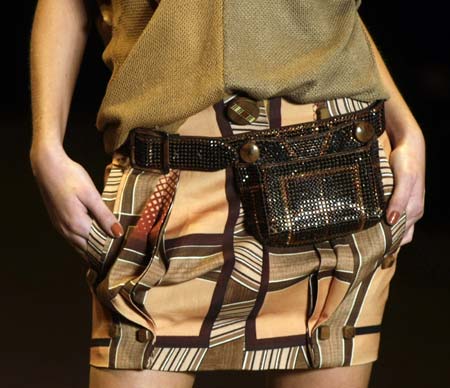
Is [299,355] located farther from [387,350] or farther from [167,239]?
[387,350]

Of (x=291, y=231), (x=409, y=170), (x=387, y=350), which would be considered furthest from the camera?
(x=387, y=350)

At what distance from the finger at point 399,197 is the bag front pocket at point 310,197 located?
0.10ft

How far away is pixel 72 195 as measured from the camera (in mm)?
1321

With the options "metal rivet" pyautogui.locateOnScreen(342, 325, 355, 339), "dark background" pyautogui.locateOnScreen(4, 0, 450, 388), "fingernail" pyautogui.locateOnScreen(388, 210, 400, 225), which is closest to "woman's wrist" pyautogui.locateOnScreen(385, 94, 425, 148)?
"fingernail" pyautogui.locateOnScreen(388, 210, 400, 225)

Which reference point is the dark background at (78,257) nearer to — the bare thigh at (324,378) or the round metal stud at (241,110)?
the bare thigh at (324,378)

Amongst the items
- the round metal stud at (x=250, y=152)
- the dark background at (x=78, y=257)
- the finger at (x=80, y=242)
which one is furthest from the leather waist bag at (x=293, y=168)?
the dark background at (x=78, y=257)

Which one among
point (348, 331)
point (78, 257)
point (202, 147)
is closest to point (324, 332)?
point (348, 331)

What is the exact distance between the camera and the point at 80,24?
1432 millimetres

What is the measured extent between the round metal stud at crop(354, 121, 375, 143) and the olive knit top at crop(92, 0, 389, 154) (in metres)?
0.04

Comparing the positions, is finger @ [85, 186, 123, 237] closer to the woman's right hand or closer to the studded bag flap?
the woman's right hand

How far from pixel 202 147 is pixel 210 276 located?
0.45 ft

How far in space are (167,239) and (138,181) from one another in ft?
0.23

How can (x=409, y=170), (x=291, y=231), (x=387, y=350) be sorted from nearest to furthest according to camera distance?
(x=291, y=231) < (x=409, y=170) < (x=387, y=350)

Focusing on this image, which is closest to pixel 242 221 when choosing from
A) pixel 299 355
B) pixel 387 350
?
pixel 299 355
